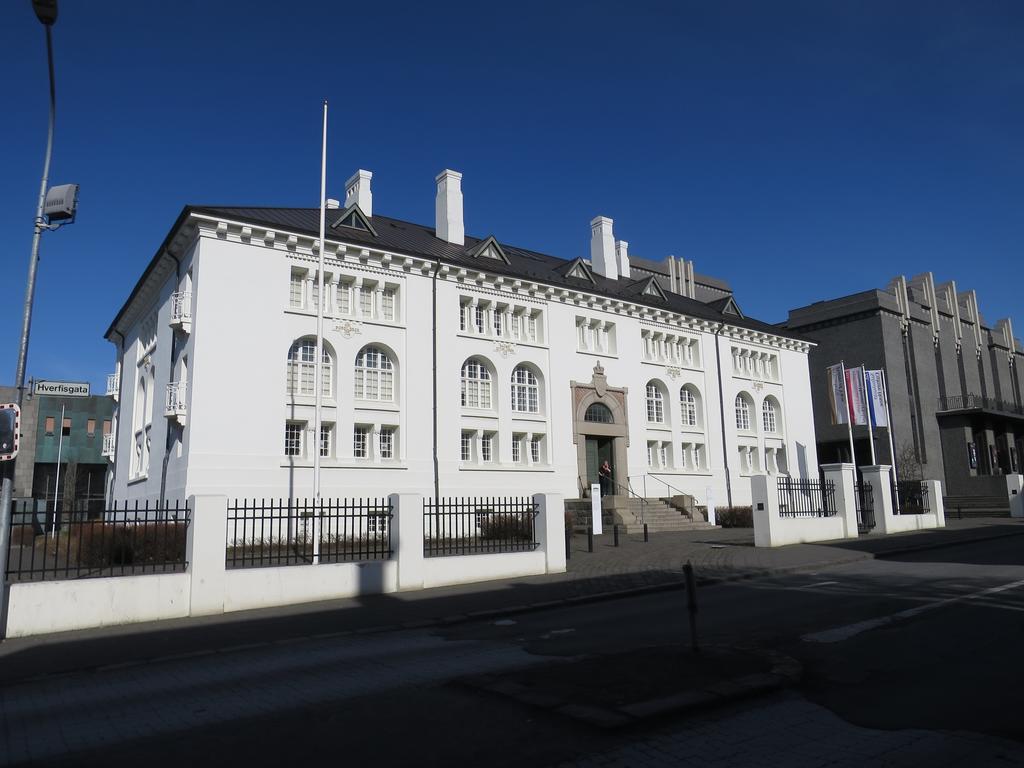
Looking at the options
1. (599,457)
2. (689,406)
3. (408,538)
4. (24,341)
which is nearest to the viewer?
(24,341)

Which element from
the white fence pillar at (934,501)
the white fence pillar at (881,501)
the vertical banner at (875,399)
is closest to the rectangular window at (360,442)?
the white fence pillar at (881,501)

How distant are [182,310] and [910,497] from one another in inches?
1348

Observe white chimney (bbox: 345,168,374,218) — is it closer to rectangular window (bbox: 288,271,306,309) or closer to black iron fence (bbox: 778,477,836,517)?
rectangular window (bbox: 288,271,306,309)

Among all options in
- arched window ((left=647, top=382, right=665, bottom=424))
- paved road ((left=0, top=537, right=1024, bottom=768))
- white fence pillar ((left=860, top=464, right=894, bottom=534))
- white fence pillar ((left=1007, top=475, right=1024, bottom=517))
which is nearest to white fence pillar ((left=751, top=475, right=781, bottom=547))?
white fence pillar ((left=860, top=464, right=894, bottom=534))

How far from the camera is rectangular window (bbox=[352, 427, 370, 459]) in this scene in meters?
27.1

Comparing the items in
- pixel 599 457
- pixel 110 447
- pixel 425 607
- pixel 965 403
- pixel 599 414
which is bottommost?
pixel 425 607

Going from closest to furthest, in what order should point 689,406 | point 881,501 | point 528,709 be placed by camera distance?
1. point 528,709
2. point 881,501
3. point 689,406

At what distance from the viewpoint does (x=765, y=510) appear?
846 inches

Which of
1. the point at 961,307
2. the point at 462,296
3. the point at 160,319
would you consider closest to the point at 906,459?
the point at 961,307

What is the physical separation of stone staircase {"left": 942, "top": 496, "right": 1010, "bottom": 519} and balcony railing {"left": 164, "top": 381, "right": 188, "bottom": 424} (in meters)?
39.7

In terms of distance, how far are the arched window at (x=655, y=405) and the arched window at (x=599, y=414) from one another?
311 centimetres

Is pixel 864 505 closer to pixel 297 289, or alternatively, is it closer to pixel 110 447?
pixel 297 289

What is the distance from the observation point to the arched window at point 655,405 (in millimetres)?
37281

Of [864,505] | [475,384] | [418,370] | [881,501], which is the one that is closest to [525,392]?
[475,384]
